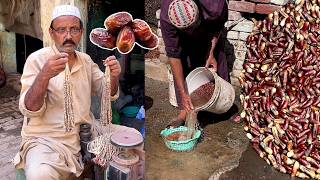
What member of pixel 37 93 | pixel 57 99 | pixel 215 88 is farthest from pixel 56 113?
pixel 215 88

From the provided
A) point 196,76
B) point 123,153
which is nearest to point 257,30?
point 196,76

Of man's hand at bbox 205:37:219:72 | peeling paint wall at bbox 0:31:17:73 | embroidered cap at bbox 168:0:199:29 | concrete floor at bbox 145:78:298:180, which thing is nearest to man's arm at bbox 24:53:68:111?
concrete floor at bbox 145:78:298:180

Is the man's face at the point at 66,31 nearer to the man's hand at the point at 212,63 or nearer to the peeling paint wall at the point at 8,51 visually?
the man's hand at the point at 212,63

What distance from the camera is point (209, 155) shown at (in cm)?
415

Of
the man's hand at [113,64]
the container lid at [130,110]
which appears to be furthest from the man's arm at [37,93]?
the container lid at [130,110]

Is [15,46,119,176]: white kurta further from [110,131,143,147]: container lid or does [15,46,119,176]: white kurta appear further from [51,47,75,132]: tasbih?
[110,131,143,147]: container lid

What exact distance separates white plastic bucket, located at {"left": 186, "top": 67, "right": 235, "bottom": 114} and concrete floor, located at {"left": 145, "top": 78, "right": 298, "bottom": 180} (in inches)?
10.3

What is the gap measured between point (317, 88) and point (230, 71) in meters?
1.53

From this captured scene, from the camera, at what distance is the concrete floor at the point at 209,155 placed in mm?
3814

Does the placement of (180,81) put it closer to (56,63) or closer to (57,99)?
(57,99)

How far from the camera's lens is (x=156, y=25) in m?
5.60

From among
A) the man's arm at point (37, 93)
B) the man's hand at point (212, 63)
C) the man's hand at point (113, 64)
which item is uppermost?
the man's hand at point (113, 64)

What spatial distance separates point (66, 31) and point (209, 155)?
6.14 feet

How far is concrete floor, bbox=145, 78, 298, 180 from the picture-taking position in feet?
12.5
